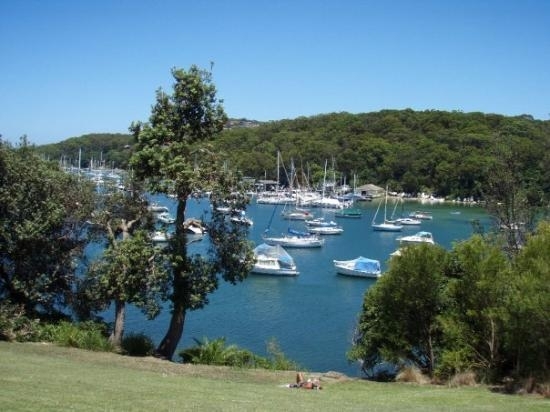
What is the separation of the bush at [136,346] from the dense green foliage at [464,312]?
749 cm

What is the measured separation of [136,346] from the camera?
23953mm

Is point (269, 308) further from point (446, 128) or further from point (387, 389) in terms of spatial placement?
point (446, 128)

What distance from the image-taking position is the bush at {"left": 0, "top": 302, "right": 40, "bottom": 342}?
22.5 m

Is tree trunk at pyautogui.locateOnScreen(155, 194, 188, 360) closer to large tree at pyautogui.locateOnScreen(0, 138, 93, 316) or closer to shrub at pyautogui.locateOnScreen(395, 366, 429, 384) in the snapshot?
large tree at pyautogui.locateOnScreen(0, 138, 93, 316)

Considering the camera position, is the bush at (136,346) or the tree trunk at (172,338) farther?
the tree trunk at (172,338)

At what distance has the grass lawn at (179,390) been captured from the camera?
1253 cm

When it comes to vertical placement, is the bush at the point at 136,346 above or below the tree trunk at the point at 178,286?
below

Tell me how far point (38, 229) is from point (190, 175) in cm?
647

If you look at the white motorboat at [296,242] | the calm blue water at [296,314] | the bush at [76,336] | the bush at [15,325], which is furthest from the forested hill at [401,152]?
the bush at [15,325]

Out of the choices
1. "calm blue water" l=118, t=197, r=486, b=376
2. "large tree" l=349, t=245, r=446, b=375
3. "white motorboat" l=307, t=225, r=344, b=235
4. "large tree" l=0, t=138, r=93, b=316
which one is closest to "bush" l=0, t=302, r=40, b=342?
"large tree" l=0, t=138, r=93, b=316

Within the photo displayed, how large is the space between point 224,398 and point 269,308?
33792mm

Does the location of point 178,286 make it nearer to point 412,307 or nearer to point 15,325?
point 15,325

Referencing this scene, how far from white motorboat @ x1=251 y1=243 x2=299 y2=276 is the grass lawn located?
40717 mm

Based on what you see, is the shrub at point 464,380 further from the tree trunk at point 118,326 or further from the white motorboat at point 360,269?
the white motorboat at point 360,269
